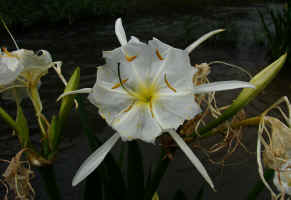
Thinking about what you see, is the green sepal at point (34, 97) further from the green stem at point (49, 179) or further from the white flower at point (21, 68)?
the green stem at point (49, 179)

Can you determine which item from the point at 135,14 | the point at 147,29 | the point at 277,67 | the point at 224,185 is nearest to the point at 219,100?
the point at 224,185

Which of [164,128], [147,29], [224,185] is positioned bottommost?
[224,185]

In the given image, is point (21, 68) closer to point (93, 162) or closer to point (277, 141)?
point (93, 162)

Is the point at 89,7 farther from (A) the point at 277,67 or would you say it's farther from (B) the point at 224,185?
(A) the point at 277,67

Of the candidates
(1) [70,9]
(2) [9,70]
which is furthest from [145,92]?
(1) [70,9]

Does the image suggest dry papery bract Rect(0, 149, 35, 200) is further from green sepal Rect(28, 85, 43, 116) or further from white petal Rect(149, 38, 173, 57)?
white petal Rect(149, 38, 173, 57)

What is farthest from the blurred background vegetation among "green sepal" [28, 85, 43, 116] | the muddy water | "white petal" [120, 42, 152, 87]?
"white petal" [120, 42, 152, 87]

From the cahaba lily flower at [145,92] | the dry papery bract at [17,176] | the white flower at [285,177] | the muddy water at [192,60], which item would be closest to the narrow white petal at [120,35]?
the cahaba lily flower at [145,92]
